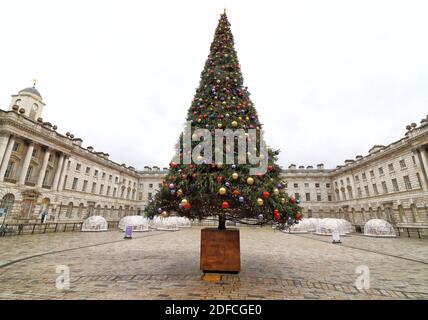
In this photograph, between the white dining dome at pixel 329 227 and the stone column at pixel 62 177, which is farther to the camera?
the stone column at pixel 62 177

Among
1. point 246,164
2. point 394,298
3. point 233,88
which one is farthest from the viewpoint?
point 233,88

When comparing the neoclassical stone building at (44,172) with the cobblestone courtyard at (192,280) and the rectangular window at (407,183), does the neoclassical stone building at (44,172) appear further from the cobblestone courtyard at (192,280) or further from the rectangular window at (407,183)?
the rectangular window at (407,183)

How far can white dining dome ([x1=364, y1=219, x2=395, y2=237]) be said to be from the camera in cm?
2147

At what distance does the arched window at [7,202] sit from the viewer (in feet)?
72.3

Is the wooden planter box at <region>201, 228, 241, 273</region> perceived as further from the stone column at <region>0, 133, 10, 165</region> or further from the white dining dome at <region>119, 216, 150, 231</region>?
the stone column at <region>0, 133, 10, 165</region>

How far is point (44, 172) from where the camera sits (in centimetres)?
2719

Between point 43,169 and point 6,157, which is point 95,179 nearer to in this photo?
point 43,169

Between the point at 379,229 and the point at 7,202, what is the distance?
4070 centimetres

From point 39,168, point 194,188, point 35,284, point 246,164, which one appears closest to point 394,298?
point 246,164

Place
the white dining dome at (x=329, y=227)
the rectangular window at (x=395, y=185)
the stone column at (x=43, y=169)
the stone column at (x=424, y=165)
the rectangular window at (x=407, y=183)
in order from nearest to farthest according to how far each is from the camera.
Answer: the white dining dome at (x=329, y=227) → the stone column at (x=424, y=165) → the stone column at (x=43, y=169) → the rectangular window at (x=407, y=183) → the rectangular window at (x=395, y=185)

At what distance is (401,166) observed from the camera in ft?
97.9

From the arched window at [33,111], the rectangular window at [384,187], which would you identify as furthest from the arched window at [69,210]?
the rectangular window at [384,187]

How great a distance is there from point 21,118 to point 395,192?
50.7 metres
